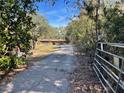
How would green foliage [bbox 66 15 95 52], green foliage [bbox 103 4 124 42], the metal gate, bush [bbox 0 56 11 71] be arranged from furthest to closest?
green foliage [bbox 66 15 95 52] < green foliage [bbox 103 4 124 42] < bush [bbox 0 56 11 71] < the metal gate

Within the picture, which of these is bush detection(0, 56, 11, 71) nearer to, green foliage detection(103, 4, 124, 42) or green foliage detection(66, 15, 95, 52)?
green foliage detection(103, 4, 124, 42)

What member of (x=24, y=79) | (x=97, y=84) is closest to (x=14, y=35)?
(x=24, y=79)

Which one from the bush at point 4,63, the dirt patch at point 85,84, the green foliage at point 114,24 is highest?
the green foliage at point 114,24

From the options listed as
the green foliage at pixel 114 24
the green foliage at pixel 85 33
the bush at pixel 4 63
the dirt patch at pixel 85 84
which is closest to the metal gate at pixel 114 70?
the dirt patch at pixel 85 84

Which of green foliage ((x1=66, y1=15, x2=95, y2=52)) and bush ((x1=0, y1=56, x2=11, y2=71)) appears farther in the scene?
green foliage ((x1=66, y1=15, x2=95, y2=52))

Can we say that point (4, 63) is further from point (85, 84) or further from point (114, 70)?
point (114, 70)

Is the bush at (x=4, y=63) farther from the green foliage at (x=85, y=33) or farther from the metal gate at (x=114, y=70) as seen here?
the green foliage at (x=85, y=33)

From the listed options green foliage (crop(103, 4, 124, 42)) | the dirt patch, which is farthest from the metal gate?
green foliage (crop(103, 4, 124, 42))

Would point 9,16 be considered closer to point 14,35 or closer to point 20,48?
point 14,35

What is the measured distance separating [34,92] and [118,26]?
10414 mm

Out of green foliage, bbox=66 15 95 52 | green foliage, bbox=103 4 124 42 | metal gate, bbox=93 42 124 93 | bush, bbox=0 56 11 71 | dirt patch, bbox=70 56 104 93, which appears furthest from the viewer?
green foliage, bbox=66 15 95 52

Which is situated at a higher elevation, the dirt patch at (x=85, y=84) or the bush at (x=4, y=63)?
the bush at (x=4, y=63)

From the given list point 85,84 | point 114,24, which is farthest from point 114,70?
point 114,24

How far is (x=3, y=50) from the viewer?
13406 mm
